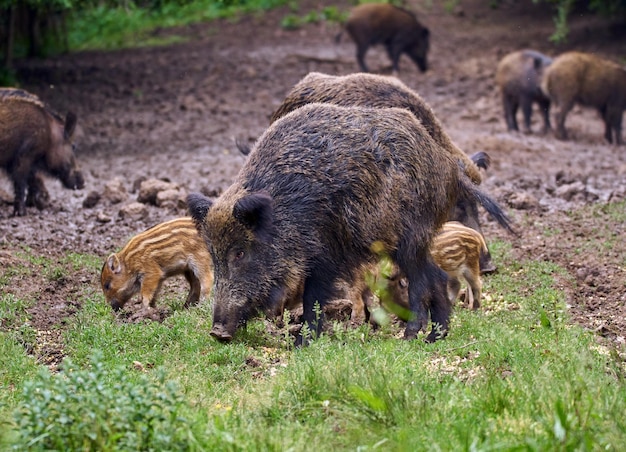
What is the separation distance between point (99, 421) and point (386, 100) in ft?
14.7

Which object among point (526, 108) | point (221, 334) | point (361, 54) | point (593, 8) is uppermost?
point (221, 334)

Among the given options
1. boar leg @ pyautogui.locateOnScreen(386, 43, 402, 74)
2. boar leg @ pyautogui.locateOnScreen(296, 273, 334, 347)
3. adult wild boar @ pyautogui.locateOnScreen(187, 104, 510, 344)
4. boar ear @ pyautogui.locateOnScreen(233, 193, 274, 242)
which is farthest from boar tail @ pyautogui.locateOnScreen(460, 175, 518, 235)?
boar leg @ pyautogui.locateOnScreen(386, 43, 402, 74)

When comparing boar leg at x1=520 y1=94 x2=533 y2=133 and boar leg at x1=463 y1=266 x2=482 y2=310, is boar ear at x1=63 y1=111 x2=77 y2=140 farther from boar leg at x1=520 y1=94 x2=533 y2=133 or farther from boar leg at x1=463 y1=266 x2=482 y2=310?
boar leg at x1=520 y1=94 x2=533 y2=133

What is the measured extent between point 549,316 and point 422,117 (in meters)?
2.09

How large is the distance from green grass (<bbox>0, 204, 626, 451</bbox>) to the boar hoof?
0.26 ft

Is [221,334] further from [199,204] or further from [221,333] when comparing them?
[199,204]

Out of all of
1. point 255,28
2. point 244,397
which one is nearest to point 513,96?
point 255,28

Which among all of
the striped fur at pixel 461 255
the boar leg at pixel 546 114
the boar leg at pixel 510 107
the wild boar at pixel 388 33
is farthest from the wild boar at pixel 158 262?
the wild boar at pixel 388 33

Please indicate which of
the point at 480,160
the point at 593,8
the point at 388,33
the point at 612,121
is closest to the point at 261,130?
the point at 612,121

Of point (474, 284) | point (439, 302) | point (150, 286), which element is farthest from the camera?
point (150, 286)

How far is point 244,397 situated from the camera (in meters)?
5.02

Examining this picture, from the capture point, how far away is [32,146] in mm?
10836

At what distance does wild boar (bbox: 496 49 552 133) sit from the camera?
15984 millimetres

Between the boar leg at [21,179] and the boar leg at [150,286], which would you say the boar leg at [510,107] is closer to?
the boar leg at [21,179]
